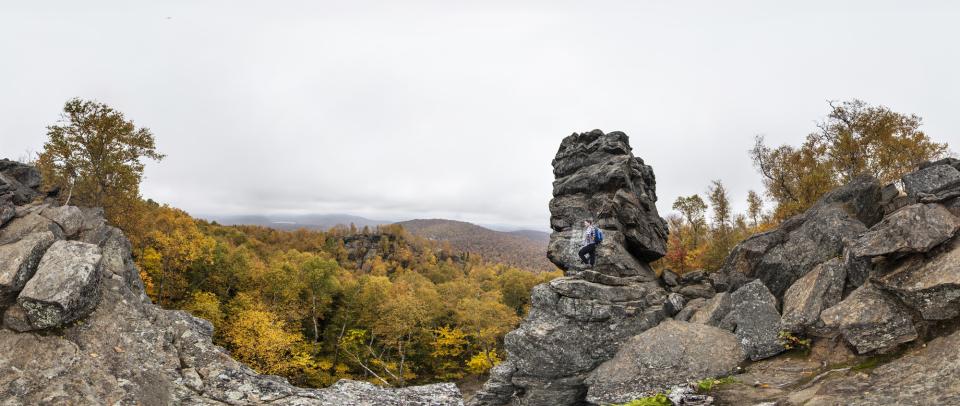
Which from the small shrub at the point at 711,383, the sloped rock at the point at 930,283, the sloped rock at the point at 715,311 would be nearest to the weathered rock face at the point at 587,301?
the sloped rock at the point at 715,311

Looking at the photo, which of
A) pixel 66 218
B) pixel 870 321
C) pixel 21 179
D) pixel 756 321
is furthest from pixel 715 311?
pixel 21 179

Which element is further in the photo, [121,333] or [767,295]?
[121,333]

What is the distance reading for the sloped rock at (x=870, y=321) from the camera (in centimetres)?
1249

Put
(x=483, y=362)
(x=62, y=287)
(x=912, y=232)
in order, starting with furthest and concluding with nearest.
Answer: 1. (x=483, y=362)
2. (x=62, y=287)
3. (x=912, y=232)

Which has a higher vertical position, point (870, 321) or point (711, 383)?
point (870, 321)

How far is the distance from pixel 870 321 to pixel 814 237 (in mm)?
7388

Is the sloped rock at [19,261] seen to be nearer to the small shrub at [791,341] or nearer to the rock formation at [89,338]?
the rock formation at [89,338]

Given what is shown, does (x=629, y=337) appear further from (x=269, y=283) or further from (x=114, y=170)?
(x=269, y=283)

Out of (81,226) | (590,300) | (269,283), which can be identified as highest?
(81,226)

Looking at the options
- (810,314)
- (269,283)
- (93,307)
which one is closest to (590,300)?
(810,314)

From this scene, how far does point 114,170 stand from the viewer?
33438 mm

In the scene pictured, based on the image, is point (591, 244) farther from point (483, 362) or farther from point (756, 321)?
point (483, 362)

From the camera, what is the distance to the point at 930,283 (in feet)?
40.1

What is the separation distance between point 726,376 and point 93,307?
30670 mm
